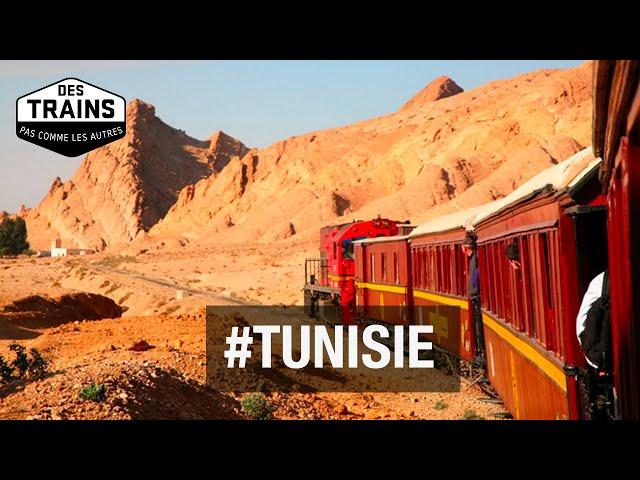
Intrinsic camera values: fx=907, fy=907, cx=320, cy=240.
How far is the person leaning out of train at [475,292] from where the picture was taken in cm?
1639

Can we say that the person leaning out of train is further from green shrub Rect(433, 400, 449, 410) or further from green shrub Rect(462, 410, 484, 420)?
green shrub Rect(462, 410, 484, 420)

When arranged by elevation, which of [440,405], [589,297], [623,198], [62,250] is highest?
[62,250]

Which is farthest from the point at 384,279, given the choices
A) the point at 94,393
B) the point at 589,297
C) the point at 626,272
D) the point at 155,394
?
the point at 626,272

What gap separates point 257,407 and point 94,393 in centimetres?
399

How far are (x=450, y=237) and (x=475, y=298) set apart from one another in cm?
176

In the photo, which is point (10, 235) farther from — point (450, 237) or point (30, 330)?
point (450, 237)

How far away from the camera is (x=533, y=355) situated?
32.7 feet

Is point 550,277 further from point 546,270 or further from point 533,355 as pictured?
point 533,355

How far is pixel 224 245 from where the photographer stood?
118 m

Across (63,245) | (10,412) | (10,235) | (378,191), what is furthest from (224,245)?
(10,412)

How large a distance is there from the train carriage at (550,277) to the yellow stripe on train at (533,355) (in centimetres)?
1

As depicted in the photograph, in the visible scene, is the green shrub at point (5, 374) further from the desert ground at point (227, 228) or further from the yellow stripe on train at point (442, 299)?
the yellow stripe on train at point (442, 299)

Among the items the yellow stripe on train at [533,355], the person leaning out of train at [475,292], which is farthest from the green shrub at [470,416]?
the yellow stripe on train at [533,355]

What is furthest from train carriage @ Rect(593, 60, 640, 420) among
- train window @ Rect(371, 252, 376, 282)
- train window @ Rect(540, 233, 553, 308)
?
train window @ Rect(371, 252, 376, 282)
